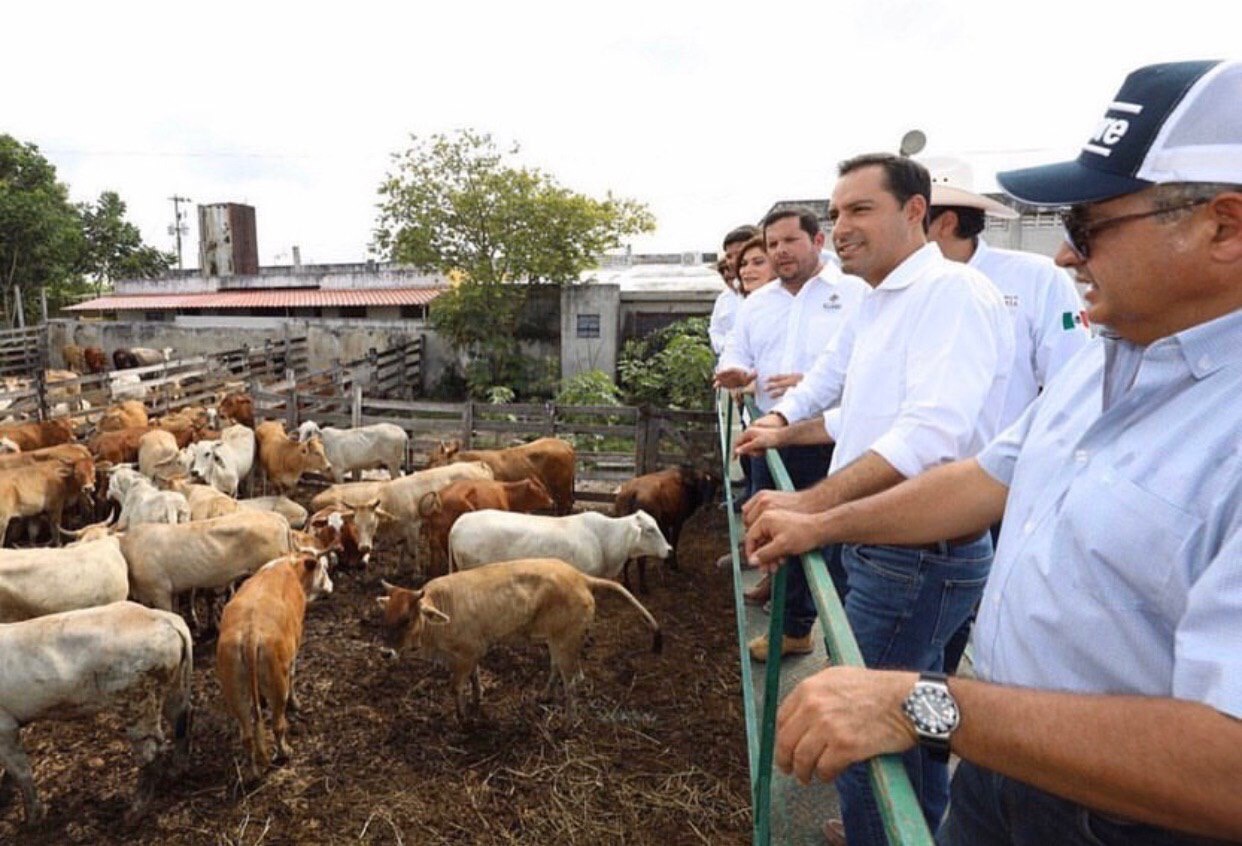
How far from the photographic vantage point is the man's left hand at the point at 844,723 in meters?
1.12

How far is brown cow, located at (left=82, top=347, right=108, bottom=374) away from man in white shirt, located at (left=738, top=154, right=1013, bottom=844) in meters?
27.0

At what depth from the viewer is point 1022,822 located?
1292mm

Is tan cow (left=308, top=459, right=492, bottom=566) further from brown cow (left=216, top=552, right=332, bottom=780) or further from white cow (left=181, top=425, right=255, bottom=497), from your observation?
brown cow (left=216, top=552, right=332, bottom=780)

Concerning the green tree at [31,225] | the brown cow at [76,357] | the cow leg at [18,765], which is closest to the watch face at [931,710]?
the cow leg at [18,765]

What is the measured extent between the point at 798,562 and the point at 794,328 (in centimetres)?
198

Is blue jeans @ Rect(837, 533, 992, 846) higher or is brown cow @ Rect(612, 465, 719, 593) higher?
blue jeans @ Rect(837, 533, 992, 846)

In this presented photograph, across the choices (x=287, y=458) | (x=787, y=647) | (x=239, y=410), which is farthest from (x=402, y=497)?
(x=239, y=410)

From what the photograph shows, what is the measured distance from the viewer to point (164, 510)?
7383 mm

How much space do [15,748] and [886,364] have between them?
5.26m

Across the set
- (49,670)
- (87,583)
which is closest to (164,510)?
(87,583)

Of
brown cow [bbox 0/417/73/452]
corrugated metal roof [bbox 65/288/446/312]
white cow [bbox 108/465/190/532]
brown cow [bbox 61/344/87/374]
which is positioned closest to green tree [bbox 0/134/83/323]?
corrugated metal roof [bbox 65/288/446/312]

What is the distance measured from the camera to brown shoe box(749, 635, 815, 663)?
361 cm

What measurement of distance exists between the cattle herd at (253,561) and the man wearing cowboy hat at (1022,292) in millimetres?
3253

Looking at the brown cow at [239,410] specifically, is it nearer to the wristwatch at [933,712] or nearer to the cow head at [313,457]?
the cow head at [313,457]
